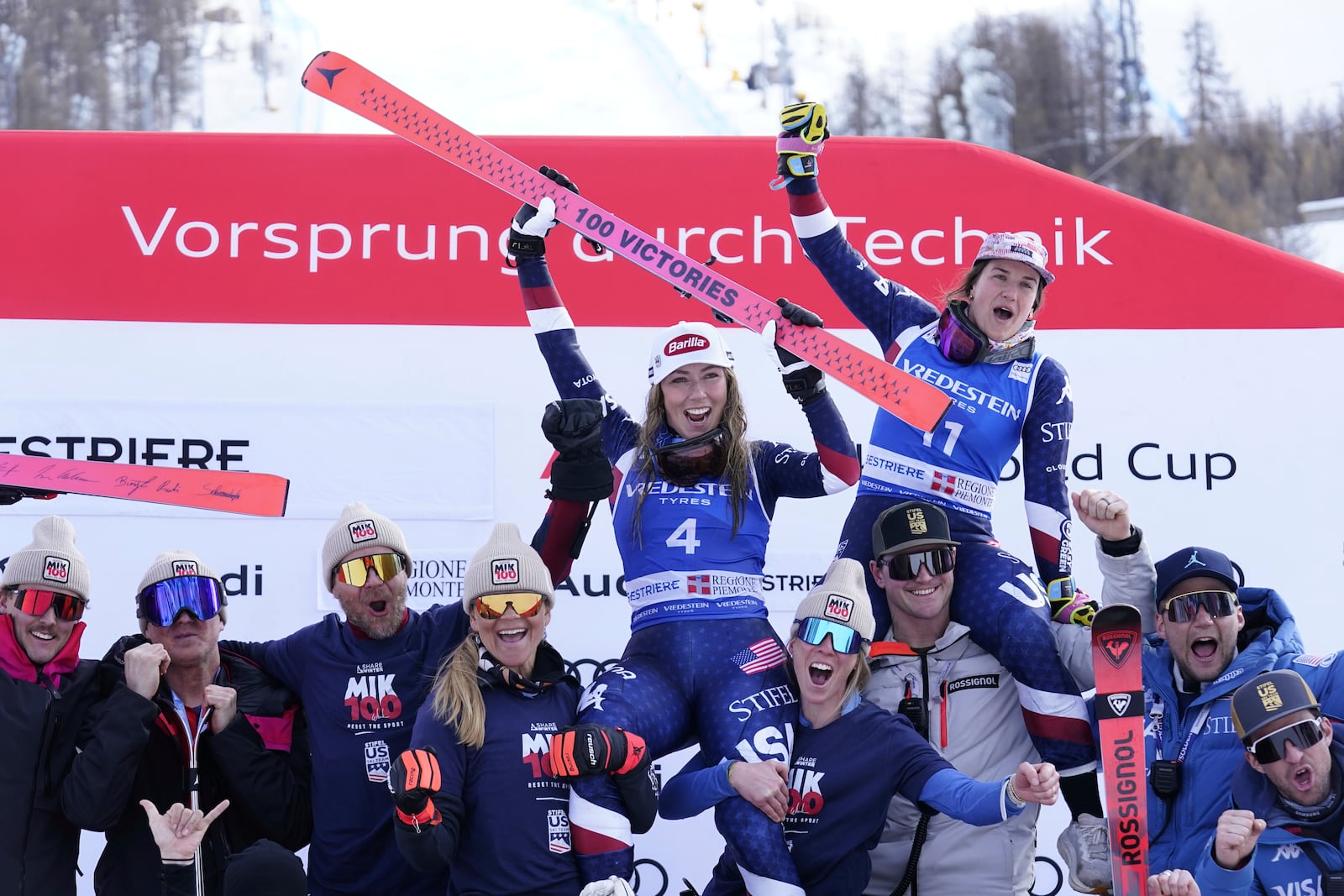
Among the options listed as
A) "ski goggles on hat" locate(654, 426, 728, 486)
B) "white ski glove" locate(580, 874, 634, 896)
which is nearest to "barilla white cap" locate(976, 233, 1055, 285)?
"ski goggles on hat" locate(654, 426, 728, 486)

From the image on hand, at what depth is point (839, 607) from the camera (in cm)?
386

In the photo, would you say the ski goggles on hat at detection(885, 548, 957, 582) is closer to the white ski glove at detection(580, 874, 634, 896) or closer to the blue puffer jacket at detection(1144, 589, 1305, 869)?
the blue puffer jacket at detection(1144, 589, 1305, 869)

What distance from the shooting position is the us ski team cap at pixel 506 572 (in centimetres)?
387

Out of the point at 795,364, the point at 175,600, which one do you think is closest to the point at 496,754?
the point at 175,600

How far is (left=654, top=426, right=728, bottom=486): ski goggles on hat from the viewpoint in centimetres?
409

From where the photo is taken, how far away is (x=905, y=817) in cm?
392

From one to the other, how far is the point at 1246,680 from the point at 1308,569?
1924 millimetres

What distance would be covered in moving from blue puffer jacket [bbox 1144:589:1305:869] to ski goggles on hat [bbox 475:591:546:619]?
1.80 metres

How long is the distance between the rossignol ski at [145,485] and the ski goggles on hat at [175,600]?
0.86ft

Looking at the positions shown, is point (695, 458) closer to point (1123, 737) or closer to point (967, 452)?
point (967, 452)

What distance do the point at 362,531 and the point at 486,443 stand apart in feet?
4.88

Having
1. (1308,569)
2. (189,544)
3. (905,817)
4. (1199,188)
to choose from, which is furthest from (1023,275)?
(1199,188)

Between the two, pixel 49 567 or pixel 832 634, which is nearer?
pixel 832 634

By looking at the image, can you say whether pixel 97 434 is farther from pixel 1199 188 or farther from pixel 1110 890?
pixel 1199 188
